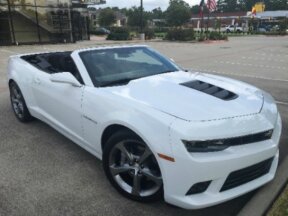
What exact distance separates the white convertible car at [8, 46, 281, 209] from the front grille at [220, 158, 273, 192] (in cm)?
1

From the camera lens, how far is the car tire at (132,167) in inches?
117

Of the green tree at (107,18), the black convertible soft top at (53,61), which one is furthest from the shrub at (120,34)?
the green tree at (107,18)

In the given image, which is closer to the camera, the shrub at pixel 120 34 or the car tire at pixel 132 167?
the car tire at pixel 132 167

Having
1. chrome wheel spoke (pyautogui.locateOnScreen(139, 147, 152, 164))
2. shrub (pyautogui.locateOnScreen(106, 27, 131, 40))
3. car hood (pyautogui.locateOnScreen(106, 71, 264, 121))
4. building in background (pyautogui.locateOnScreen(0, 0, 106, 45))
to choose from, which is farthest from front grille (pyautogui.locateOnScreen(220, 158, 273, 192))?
shrub (pyautogui.locateOnScreen(106, 27, 131, 40))

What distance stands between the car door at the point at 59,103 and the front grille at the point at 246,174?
1813 millimetres

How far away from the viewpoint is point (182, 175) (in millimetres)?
2648

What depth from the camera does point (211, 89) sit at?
3.48 m

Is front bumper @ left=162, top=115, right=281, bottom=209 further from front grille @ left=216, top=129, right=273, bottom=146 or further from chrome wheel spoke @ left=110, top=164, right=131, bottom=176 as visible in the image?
chrome wheel spoke @ left=110, top=164, right=131, bottom=176

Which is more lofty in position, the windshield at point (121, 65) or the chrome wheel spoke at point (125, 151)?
the windshield at point (121, 65)

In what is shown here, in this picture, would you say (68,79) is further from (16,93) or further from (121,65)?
(16,93)

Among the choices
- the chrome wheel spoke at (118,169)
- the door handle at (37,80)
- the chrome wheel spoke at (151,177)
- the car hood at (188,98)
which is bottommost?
the chrome wheel spoke at (118,169)

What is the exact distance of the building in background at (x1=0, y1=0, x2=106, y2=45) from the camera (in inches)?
963

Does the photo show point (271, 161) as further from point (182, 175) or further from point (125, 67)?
point (125, 67)

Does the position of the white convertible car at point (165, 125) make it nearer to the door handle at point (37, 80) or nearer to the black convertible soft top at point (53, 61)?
the black convertible soft top at point (53, 61)
